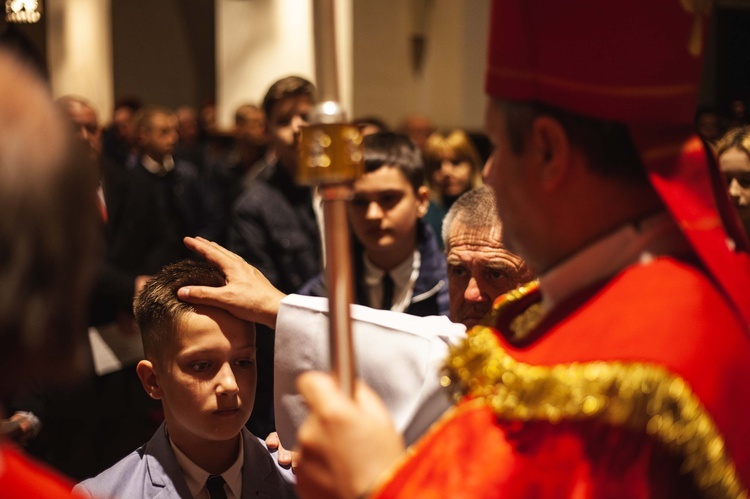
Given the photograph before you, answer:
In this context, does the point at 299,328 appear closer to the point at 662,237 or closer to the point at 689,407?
the point at 662,237

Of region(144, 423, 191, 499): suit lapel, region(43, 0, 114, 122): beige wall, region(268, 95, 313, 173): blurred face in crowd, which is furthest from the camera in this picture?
region(43, 0, 114, 122): beige wall

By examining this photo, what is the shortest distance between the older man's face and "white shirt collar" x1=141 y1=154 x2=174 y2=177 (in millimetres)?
5834

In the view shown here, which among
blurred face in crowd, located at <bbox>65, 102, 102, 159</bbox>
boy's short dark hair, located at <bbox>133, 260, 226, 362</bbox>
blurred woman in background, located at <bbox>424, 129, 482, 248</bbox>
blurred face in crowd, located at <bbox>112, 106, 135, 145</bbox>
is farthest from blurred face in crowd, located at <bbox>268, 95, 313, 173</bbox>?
blurred face in crowd, located at <bbox>112, 106, 135, 145</bbox>

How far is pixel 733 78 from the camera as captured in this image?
13539 millimetres

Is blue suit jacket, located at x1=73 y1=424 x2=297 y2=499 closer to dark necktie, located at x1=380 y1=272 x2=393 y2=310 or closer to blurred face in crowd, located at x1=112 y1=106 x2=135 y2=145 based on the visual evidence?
dark necktie, located at x1=380 y1=272 x2=393 y2=310

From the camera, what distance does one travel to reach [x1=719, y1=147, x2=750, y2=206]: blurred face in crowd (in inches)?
158

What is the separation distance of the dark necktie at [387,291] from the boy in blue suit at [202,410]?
4.53 feet

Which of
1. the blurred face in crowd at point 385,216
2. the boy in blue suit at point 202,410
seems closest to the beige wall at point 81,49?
the blurred face in crowd at point 385,216

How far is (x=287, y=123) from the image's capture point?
5156 mm

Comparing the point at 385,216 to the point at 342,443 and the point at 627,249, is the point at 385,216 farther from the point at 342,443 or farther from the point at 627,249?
the point at 342,443

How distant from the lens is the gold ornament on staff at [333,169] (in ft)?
4.80

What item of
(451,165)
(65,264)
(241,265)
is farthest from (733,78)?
(65,264)

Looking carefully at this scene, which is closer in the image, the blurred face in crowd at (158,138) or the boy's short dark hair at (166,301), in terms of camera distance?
the boy's short dark hair at (166,301)

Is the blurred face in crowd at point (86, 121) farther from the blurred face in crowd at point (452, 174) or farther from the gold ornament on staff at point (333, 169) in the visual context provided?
the gold ornament on staff at point (333, 169)
